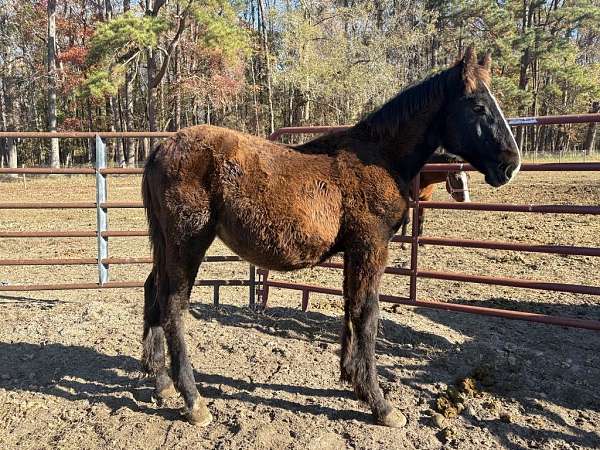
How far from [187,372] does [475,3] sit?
3596 centimetres

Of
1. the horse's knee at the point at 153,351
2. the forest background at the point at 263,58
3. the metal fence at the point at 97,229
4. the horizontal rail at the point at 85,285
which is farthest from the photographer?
the forest background at the point at 263,58

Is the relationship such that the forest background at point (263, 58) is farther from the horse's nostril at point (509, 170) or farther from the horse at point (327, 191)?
the horse's nostril at point (509, 170)

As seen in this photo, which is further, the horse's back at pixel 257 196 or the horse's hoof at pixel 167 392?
the horse's hoof at pixel 167 392

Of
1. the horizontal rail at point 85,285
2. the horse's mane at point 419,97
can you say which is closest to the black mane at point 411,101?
the horse's mane at point 419,97

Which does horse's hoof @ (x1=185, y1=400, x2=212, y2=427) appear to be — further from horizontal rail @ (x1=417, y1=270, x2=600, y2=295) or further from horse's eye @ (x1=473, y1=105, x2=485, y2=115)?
horse's eye @ (x1=473, y1=105, x2=485, y2=115)

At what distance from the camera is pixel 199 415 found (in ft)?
9.51

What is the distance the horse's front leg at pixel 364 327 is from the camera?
2.94 metres

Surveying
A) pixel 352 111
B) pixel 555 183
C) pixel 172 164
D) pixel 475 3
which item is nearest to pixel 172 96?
pixel 352 111

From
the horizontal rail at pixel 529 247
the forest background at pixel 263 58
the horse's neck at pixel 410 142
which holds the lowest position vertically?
the horizontal rail at pixel 529 247

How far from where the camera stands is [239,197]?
2.83 m

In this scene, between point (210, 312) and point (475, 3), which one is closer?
point (210, 312)

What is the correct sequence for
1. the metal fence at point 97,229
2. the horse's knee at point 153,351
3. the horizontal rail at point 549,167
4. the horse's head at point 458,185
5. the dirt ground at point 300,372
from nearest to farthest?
the dirt ground at point 300,372, the horse's knee at point 153,351, the horizontal rail at point 549,167, the metal fence at point 97,229, the horse's head at point 458,185

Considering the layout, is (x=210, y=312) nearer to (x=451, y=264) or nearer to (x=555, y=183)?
(x=451, y=264)

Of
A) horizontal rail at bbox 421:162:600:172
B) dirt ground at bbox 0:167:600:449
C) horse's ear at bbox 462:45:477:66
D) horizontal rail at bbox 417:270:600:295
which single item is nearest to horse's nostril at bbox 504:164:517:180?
horizontal rail at bbox 421:162:600:172
